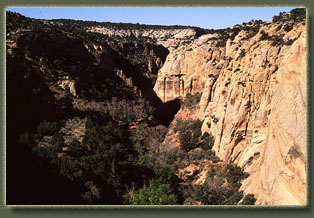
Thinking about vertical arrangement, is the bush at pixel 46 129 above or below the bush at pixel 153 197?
above

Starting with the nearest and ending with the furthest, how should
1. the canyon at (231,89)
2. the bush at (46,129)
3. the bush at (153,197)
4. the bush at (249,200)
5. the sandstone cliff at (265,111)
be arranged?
1. the sandstone cliff at (265,111)
2. the canyon at (231,89)
3. the bush at (249,200)
4. the bush at (153,197)
5. the bush at (46,129)

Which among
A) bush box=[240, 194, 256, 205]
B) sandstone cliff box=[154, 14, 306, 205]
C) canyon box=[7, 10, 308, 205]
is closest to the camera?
sandstone cliff box=[154, 14, 306, 205]

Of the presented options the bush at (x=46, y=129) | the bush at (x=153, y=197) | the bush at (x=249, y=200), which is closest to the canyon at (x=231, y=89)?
the bush at (x=249, y=200)

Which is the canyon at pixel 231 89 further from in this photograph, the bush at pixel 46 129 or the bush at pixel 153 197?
the bush at pixel 153 197

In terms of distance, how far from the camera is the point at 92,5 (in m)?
13.9

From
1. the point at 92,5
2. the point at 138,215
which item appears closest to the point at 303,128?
the point at 138,215

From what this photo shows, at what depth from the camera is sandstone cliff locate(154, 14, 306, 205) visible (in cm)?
1709

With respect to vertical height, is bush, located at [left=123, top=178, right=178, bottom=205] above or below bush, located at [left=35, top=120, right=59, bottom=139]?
below

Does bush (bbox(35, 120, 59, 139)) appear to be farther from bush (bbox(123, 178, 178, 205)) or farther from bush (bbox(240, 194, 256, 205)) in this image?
bush (bbox(240, 194, 256, 205))

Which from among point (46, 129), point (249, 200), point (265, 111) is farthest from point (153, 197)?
point (46, 129)

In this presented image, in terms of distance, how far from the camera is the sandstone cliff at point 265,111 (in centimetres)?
1709

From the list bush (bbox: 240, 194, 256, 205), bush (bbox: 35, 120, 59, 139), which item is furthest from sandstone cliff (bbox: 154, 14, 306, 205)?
bush (bbox: 35, 120, 59, 139)

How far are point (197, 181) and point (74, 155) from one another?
40.1 feet

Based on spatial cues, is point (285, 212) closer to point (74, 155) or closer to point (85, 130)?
point (74, 155)
